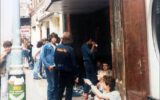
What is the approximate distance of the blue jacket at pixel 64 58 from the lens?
33.0 feet

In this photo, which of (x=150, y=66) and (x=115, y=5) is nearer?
(x=150, y=66)

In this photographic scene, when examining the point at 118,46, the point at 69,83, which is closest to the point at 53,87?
the point at 69,83

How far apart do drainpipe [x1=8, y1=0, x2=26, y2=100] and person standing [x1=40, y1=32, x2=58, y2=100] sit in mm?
3011

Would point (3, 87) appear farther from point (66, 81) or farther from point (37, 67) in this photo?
point (37, 67)

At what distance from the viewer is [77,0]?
11922 millimetres

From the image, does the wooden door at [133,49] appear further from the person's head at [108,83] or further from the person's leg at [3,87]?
the person's leg at [3,87]

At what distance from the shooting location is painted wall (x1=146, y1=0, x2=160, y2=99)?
6.25 meters

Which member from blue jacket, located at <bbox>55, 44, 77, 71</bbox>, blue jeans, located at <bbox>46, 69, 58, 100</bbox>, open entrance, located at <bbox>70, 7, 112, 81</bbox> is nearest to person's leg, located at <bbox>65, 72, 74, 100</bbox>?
blue jacket, located at <bbox>55, 44, 77, 71</bbox>

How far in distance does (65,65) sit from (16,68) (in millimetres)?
2915

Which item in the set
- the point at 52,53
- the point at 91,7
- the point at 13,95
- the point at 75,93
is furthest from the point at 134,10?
the point at 91,7

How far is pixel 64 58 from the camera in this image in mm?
10078

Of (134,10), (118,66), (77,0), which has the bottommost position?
(118,66)

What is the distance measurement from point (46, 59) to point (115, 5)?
3.88 m

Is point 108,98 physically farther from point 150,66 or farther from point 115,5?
point 115,5
